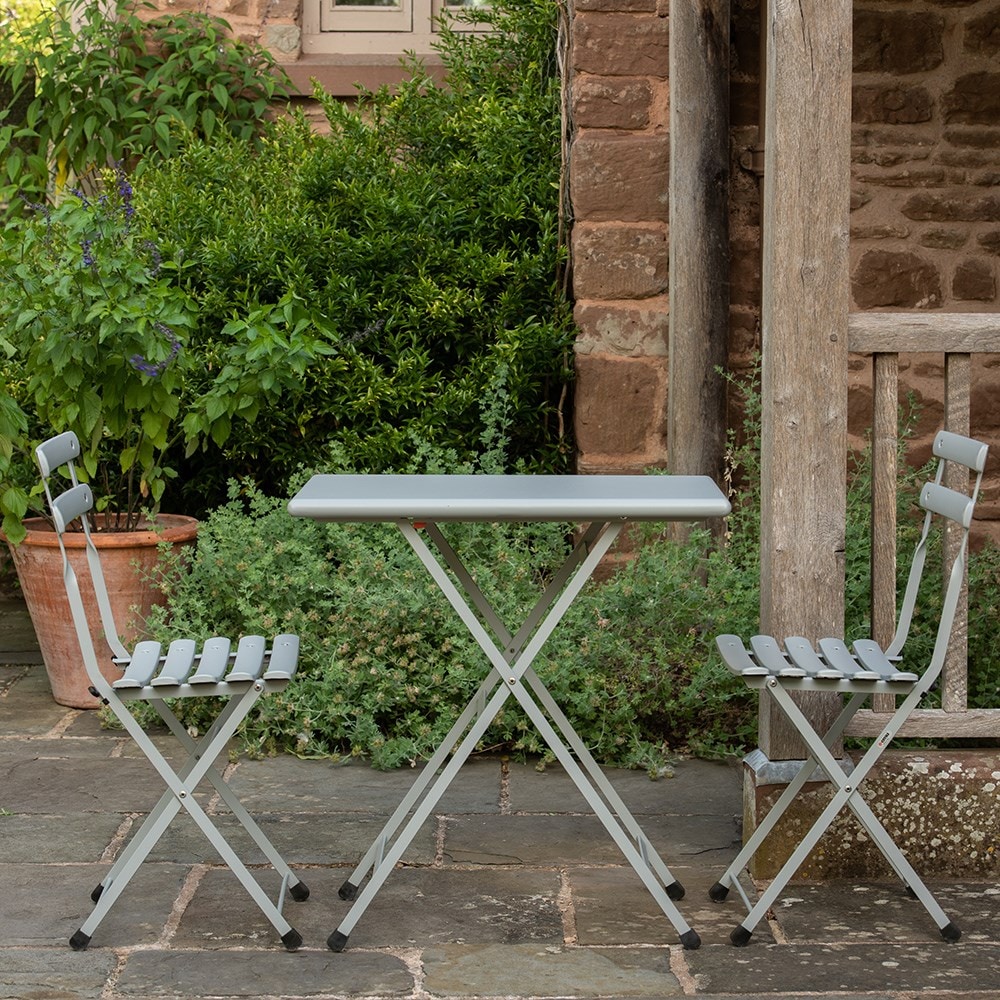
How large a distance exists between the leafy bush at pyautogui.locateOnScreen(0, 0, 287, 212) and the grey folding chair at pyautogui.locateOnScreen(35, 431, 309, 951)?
3.81m

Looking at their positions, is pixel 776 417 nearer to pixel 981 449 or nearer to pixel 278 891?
pixel 981 449

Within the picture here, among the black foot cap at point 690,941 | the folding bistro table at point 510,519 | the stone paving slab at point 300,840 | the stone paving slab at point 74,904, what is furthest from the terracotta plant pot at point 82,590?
the black foot cap at point 690,941

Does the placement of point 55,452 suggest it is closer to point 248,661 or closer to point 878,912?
point 248,661

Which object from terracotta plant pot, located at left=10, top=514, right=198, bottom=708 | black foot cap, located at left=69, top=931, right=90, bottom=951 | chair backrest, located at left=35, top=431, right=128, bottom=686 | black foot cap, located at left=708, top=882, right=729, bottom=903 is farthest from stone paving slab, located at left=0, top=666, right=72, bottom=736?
black foot cap, located at left=708, top=882, right=729, bottom=903

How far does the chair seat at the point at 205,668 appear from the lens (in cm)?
312

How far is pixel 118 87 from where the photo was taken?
6945 millimetres

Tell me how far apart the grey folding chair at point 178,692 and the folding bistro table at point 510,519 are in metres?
0.29

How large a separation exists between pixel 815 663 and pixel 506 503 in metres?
0.80

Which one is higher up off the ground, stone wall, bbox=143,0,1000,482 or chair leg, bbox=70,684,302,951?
stone wall, bbox=143,0,1000,482

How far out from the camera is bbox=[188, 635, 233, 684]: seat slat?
3115 millimetres

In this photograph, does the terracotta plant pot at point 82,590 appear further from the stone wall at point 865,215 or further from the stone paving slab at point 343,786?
the stone wall at point 865,215

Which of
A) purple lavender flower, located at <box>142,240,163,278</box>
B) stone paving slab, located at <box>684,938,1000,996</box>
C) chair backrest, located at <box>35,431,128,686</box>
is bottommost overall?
stone paving slab, located at <box>684,938,1000,996</box>

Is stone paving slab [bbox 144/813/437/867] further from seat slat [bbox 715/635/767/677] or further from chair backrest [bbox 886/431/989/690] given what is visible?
chair backrest [bbox 886/431/989/690]

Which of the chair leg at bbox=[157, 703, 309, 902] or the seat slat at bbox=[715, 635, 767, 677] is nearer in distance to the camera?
the seat slat at bbox=[715, 635, 767, 677]
